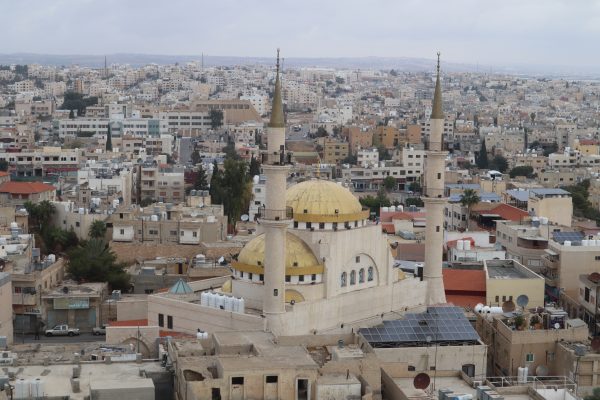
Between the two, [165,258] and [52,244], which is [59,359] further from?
[52,244]

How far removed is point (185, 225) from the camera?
3712 centimetres

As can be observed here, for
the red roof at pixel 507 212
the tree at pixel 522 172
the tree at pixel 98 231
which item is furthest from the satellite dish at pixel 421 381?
the tree at pixel 522 172

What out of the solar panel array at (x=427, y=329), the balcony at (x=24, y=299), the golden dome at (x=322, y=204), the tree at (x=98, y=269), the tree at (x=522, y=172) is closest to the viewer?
the solar panel array at (x=427, y=329)

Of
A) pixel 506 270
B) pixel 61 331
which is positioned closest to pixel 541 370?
pixel 506 270

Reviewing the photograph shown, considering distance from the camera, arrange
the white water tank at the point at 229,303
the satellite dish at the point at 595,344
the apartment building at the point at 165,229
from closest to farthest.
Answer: the satellite dish at the point at 595,344
the white water tank at the point at 229,303
the apartment building at the point at 165,229

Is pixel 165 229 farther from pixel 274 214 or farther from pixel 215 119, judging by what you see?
pixel 215 119

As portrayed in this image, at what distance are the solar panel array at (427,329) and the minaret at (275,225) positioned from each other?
2231 millimetres

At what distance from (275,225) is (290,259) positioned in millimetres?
1494

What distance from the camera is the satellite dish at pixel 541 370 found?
24.2 m

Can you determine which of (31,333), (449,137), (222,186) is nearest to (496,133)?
(449,137)

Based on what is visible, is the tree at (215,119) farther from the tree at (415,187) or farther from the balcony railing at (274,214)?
the balcony railing at (274,214)

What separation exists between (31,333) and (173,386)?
10.8m

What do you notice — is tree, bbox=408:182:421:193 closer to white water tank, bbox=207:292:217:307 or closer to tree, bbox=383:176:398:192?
tree, bbox=383:176:398:192

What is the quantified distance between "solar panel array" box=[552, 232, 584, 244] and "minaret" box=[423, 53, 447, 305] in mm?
6994
